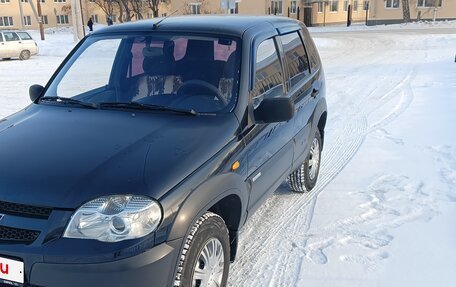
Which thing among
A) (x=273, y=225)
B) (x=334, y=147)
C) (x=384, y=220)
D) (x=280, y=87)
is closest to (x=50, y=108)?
(x=280, y=87)

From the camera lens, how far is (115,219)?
2.34 metres

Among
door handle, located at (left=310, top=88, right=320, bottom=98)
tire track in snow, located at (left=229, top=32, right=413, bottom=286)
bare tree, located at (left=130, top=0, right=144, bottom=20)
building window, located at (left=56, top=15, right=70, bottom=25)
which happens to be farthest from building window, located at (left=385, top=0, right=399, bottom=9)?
door handle, located at (left=310, top=88, right=320, bottom=98)

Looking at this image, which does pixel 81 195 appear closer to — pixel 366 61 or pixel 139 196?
pixel 139 196

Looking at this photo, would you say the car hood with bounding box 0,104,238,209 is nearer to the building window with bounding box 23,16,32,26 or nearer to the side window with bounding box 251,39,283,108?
the side window with bounding box 251,39,283,108

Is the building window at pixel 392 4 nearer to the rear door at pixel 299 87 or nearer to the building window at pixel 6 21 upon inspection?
the building window at pixel 6 21

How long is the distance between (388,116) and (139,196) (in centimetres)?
715

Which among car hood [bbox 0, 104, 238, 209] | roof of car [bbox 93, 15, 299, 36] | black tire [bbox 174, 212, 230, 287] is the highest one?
roof of car [bbox 93, 15, 299, 36]

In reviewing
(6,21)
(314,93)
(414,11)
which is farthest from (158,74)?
(6,21)

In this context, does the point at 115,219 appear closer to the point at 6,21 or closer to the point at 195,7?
the point at 195,7

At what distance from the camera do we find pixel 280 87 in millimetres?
3975

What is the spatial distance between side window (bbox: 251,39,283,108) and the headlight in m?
1.40

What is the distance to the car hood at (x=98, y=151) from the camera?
94.4 inches

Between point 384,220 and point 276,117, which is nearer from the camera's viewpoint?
point 276,117

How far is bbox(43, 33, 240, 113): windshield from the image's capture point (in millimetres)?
3420
